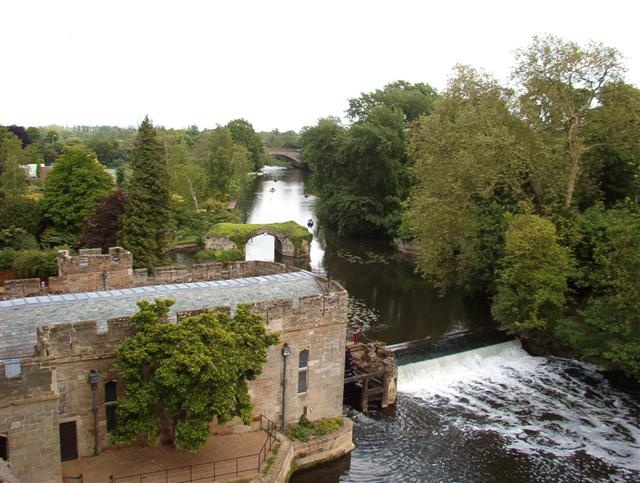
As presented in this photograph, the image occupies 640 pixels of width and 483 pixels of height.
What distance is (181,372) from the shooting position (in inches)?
720

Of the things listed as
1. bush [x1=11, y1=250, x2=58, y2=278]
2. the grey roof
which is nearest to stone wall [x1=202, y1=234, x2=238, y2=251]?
bush [x1=11, y1=250, x2=58, y2=278]

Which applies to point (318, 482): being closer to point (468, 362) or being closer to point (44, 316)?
point (44, 316)

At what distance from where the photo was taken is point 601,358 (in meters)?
31.8

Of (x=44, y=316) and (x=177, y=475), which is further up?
(x=44, y=316)

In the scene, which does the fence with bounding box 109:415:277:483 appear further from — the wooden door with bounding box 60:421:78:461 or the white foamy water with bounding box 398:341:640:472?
the white foamy water with bounding box 398:341:640:472

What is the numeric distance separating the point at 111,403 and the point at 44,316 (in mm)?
3554

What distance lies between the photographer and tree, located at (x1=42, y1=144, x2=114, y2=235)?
179 feet

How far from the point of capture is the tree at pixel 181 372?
18.3 m

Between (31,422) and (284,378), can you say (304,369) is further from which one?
(31,422)

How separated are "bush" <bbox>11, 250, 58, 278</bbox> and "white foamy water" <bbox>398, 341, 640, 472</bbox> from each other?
25.5 meters

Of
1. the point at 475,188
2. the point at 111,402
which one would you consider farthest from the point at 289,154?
the point at 111,402

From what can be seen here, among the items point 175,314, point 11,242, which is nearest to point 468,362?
point 175,314

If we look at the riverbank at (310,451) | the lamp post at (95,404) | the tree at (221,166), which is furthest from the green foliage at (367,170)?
the lamp post at (95,404)

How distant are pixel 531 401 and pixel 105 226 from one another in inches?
1340
